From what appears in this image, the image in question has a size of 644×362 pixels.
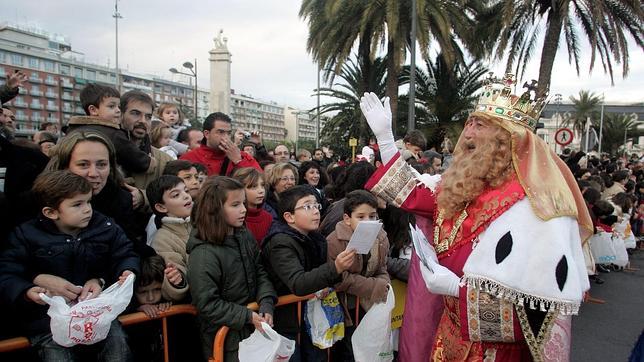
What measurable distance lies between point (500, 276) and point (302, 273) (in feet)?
3.74

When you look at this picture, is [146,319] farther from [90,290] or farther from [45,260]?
[45,260]

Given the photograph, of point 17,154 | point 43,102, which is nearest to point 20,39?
point 43,102

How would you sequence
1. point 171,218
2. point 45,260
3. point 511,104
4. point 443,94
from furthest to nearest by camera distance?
point 443,94
point 171,218
point 511,104
point 45,260

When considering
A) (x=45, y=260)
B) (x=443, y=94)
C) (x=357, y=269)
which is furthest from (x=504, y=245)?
(x=443, y=94)

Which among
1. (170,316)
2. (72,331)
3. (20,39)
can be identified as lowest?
(170,316)

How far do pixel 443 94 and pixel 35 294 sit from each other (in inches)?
695

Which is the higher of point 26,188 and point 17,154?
point 17,154

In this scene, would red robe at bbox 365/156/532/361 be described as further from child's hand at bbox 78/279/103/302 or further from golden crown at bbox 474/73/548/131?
child's hand at bbox 78/279/103/302

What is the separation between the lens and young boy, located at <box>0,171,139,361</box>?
2.06 metres

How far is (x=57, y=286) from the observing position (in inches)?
81.0

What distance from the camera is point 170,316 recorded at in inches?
104

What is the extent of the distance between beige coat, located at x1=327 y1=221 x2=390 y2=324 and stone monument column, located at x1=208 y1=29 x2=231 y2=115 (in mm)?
46916

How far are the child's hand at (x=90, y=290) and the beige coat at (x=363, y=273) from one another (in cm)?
147

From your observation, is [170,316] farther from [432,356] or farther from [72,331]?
[432,356]
